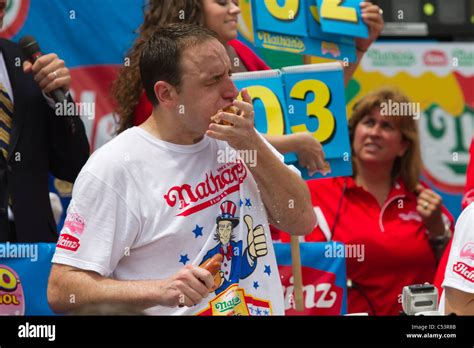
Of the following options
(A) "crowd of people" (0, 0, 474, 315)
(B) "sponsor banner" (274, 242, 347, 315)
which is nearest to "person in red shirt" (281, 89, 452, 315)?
(B) "sponsor banner" (274, 242, 347, 315)

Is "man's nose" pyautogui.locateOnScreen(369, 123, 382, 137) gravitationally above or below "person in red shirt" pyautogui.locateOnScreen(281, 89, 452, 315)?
above

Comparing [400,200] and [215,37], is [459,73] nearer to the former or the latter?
[400,200]

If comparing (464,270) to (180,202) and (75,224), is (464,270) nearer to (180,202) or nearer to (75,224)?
(180,202)

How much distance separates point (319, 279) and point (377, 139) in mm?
964

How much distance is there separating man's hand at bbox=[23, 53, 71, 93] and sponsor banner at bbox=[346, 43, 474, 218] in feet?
7.44

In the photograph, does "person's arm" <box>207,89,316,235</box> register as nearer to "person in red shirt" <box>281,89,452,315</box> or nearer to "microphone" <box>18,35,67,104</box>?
"microphone" <box>18,35,67,104</box>

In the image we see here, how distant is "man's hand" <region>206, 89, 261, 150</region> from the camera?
3172mm

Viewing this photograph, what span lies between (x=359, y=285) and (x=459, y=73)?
66.7 inches

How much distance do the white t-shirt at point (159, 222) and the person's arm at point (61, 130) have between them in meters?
1.04

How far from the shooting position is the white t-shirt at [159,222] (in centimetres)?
312

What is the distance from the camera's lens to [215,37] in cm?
334

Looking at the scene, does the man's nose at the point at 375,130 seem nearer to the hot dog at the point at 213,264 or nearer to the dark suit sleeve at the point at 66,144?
the dark suit sleeve at the point at 66,144

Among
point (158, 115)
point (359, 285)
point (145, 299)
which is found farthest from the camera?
point (359, 285)
